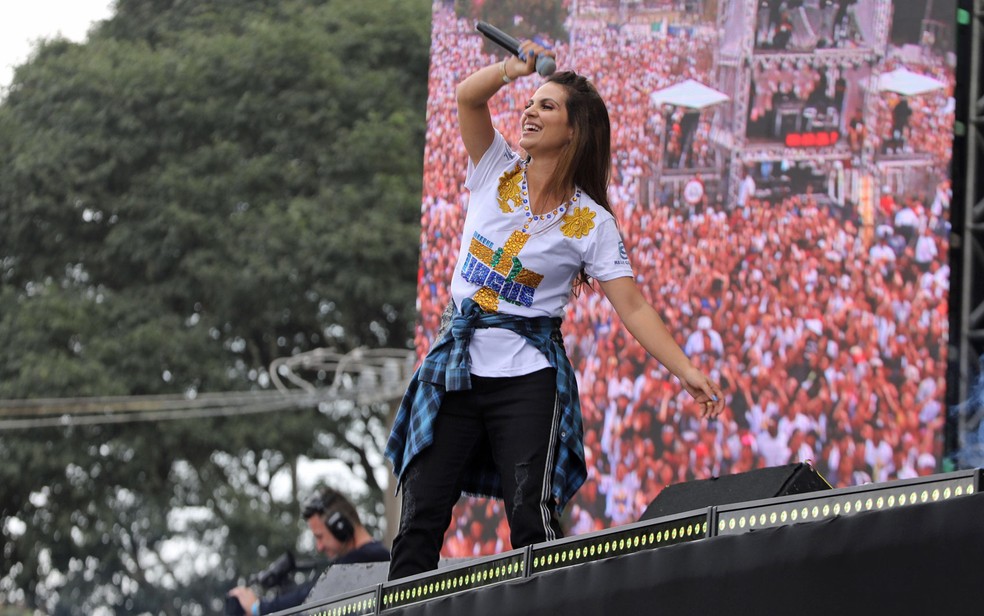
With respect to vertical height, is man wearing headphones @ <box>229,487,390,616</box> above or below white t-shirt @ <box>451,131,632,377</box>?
below

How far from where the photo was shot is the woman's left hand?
280cm

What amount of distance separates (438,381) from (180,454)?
38.7 feet

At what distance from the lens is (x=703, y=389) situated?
9.20 ft

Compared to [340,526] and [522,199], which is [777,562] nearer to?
[522,199]

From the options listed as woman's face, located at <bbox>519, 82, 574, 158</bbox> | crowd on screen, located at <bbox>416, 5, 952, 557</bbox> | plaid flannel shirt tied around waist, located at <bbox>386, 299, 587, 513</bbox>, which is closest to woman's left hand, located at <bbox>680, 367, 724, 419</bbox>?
plaid flannel shirt tied around waist, located at <bbox>386, 299, 587, 513</bbox>

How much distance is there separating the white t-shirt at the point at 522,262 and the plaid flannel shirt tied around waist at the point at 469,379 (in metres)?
0.02

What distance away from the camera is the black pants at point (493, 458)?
2930 millimetres

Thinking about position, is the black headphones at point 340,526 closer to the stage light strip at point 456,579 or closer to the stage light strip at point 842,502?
the stage light strip at point 456,579

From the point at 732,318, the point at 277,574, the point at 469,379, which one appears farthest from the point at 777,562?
the point at 732,318

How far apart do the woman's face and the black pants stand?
1.46 ft

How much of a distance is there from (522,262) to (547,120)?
29cm

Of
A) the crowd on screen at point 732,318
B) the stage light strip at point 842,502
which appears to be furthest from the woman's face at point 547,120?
the crowd on screen at point 732,318

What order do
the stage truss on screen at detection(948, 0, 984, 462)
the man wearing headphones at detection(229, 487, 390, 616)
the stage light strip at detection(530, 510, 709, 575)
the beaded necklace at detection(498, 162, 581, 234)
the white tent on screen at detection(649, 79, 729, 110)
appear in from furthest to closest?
the white tent on screen at detection(649, 79, 729, 110) < the stage truss on screen at detection(948, 0, 984, 462) < the man wearing headphones at detection(229, 487, 390, 616) < the beaded necklace at detection(498, 162, 581, 234) < the stage light strip at detection(530, 510, 709, 575)

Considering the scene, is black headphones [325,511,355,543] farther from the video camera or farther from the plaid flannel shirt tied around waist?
the plaid flannel shirt tied around waist
